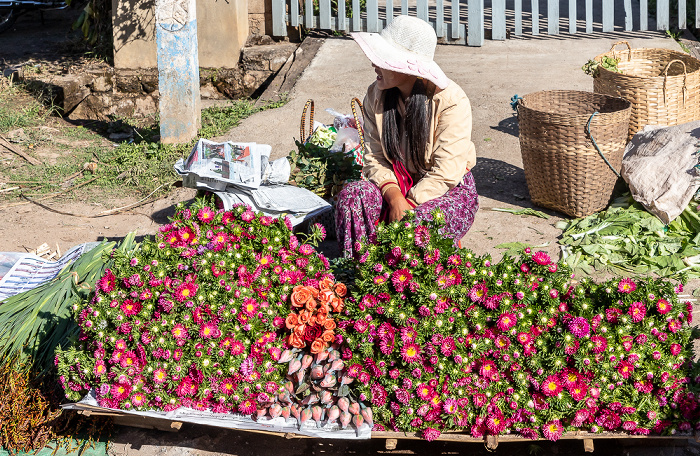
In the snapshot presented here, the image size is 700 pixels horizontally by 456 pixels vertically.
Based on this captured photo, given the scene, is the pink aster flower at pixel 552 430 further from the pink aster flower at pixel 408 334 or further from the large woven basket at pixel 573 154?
the large woven basket at pixel 573 154

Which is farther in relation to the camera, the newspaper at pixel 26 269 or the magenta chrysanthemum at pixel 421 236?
Answer: the newspaper at pixel 26 269

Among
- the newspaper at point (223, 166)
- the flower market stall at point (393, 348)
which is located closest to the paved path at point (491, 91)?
Result: the newspaper at point (223, 166)

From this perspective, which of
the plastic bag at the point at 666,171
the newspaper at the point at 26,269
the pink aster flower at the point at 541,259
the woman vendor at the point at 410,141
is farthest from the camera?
the plastic bag at the point at 666,171

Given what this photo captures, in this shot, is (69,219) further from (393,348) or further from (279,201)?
(393,348)

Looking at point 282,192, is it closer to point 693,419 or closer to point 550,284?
point 550,284

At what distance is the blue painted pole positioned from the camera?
523 centimetres

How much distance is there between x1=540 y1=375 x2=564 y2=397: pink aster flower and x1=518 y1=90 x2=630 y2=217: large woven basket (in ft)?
6.17

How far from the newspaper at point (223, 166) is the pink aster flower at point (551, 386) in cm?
196

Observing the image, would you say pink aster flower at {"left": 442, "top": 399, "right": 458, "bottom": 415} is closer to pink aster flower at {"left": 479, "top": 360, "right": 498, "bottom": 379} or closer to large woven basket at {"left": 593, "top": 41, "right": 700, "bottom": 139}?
pink aster flower at {"left": 479, "top": 360, "right": 498, "bottom": 379}

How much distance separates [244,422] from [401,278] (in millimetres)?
738

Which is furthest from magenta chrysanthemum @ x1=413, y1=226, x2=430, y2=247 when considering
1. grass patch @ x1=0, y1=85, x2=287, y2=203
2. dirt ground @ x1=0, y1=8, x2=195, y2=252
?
grass patch @ x1=0, y1=85, x2=287, y2=203

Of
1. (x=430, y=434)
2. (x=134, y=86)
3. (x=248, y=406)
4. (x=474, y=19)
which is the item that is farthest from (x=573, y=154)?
(x=134, y=86)

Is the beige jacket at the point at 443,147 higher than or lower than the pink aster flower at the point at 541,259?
higher

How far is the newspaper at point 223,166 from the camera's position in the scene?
3604 mm
